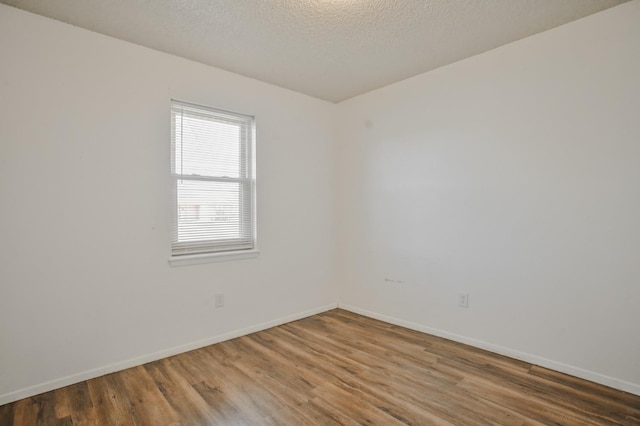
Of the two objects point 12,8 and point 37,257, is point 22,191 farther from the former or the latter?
point 12,8

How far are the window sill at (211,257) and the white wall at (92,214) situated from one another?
0.05 meters

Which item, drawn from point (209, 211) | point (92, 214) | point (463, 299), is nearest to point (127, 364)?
point (92, 214)

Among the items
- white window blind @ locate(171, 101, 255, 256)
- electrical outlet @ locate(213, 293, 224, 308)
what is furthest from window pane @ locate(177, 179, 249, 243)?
electrical outlet @ locate(213, 293, 224, 308)

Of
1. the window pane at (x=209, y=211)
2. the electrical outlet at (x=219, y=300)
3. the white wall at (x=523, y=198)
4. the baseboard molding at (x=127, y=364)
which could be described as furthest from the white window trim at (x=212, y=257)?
the white wall at (x=523, y=198)

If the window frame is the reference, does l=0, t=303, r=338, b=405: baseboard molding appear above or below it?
below

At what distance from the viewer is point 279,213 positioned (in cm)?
362

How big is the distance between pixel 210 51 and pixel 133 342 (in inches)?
94.6

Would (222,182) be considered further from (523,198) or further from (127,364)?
(523,198)

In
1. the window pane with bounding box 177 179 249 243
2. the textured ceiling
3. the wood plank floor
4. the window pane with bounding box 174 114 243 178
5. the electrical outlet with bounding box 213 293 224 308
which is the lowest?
the wood plank floor

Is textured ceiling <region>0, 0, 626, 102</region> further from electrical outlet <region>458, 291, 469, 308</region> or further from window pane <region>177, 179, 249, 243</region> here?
electrical outlet <region>458, 291, 469, 308</region>

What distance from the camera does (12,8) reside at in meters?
2.17

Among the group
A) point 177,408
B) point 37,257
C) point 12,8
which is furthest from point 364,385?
point 12,8

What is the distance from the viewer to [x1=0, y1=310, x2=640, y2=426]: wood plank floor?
1971 millimetres

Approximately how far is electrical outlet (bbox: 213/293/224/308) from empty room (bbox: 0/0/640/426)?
Answer: 0.13ft
